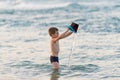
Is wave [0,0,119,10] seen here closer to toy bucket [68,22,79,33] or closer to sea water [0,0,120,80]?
sea water [0,0,120,80]

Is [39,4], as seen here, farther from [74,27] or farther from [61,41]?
[74,27]

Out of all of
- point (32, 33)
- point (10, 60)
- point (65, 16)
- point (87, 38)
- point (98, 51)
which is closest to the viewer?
point (10, 60)

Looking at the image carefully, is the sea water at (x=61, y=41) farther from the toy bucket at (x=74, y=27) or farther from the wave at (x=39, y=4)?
the toy bucket at (x=74, y=27)

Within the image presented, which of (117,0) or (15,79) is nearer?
(15,79)

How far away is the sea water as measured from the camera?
1104 centimetres

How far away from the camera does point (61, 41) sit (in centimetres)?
1585

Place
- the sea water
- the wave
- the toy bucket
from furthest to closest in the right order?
1. the wave
2. the sea water
3. the toy bucket

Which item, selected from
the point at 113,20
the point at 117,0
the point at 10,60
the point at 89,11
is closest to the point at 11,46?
the point at 10,60

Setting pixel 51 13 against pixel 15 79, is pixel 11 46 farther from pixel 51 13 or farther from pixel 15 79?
pixel 51 13

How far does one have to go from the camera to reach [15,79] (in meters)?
10.3

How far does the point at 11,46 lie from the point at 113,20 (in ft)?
25.7

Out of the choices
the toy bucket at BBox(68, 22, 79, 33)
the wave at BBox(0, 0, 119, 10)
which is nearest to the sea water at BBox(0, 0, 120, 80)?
the wave at BBox(0, 0, 119, 10)

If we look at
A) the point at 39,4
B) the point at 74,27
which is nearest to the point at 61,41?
the point at 74,27

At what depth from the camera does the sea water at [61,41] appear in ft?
36.2
